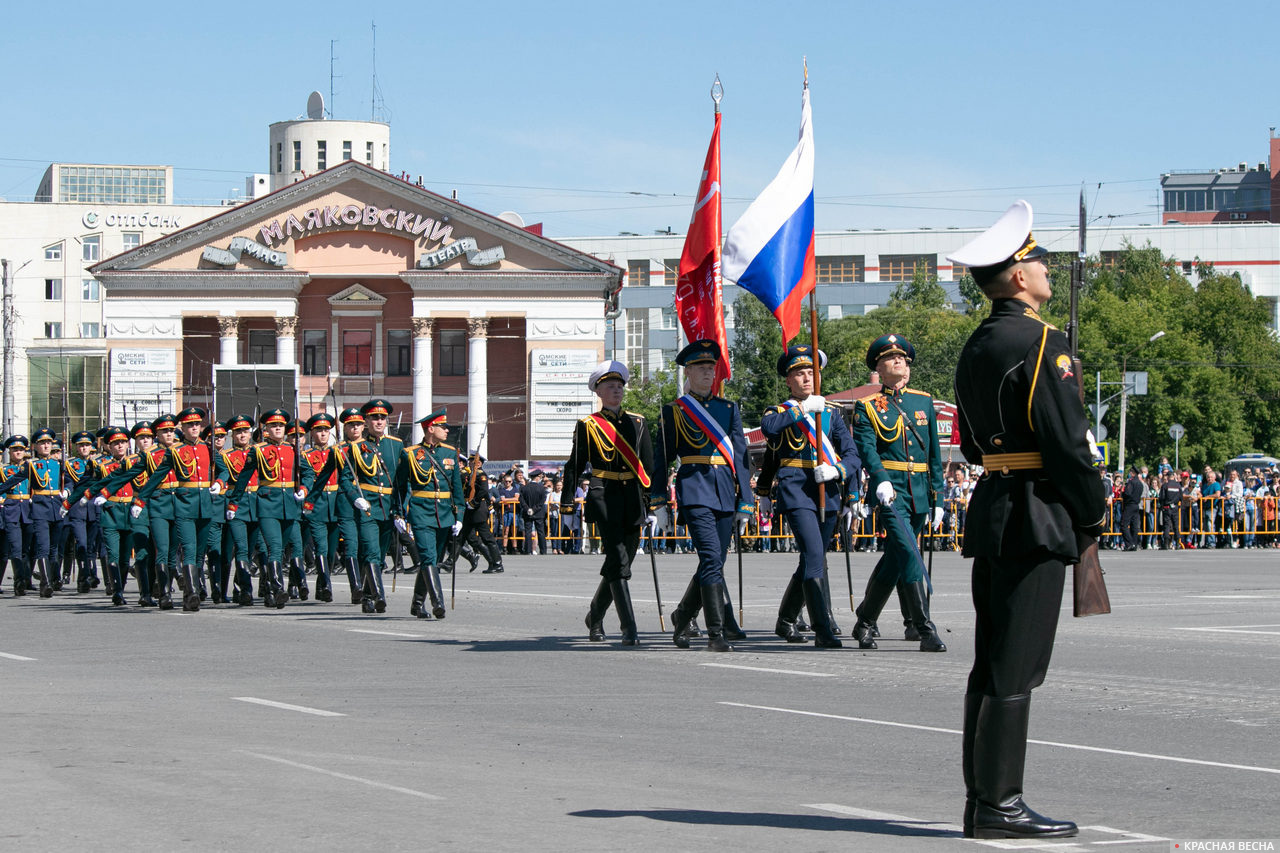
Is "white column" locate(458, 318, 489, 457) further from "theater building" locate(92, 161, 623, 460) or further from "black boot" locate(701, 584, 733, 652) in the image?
"black boot" locate(701, 584, 733, 652)

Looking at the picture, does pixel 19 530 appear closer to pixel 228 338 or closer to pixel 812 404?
pixel 812 404

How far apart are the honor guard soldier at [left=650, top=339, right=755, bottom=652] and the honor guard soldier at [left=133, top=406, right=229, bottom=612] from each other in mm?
7747

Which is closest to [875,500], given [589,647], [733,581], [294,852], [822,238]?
[589,647]

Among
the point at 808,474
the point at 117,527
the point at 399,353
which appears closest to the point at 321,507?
the point at 117,527

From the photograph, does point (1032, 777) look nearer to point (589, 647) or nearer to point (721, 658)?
point (721, 658)

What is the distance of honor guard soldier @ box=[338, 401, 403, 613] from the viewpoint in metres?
18.2

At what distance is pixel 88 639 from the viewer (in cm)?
1580

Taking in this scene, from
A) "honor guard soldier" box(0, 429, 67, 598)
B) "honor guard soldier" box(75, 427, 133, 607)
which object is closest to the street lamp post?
"honor guard soldier" box(0, 429, 67, 598)

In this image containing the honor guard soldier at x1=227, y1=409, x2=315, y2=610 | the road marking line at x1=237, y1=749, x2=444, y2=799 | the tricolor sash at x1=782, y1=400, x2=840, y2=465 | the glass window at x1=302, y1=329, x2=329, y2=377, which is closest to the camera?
the road marking line at x1=237, y1=749, x2=444, y2=799

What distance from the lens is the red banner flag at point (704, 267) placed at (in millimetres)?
16359

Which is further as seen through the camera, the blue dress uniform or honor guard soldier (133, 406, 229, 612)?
the blue dress uniform

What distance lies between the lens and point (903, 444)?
1279 centimetres

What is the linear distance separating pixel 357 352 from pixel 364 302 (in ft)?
8.38

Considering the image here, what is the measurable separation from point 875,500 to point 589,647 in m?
2.61
